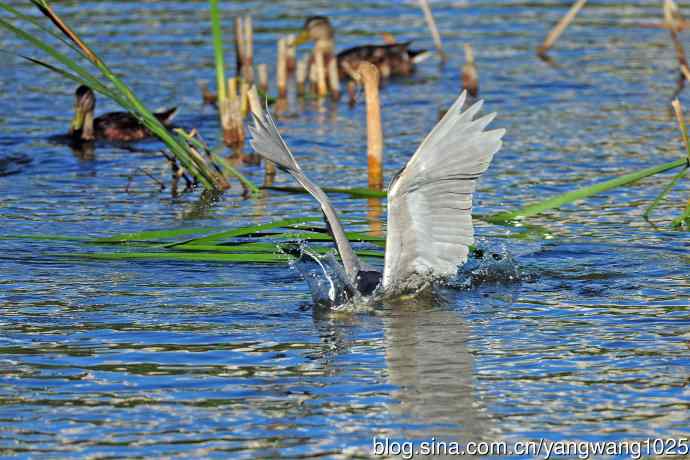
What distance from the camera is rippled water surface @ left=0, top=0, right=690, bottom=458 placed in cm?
557

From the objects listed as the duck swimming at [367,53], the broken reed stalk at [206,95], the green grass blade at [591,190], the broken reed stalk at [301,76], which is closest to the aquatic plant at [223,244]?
the green grass blade at [591,190]

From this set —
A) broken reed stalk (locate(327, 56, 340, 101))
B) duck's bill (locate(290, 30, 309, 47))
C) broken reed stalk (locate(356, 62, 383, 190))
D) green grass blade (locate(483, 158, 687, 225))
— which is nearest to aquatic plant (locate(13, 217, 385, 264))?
green grass blade (locate(483, 158, 687, 225))

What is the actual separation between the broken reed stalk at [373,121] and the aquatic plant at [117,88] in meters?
1.16

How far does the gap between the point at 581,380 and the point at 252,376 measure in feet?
5.20

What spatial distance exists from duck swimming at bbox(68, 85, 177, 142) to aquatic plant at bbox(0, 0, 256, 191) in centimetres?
196

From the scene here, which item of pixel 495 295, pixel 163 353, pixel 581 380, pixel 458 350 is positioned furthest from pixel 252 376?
pixel 495 295

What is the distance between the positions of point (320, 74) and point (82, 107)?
3.40 meters

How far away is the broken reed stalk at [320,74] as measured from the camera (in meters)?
15.2

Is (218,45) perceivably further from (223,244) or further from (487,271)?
(487,271)

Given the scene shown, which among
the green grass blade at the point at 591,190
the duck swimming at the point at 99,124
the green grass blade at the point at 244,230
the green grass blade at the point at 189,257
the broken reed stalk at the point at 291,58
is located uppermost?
the broken reed stalk at the point at 291,58

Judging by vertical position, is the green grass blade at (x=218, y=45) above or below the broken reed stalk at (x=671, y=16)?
below

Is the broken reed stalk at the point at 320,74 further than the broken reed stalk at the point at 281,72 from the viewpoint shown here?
Yes

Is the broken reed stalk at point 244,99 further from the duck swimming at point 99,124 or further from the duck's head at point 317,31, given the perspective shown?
the duck's head at point 317,31

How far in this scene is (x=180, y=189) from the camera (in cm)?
1109
